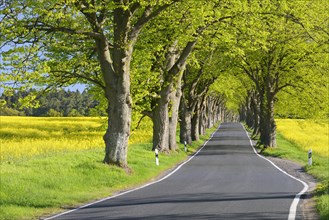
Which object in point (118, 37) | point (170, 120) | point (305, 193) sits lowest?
point (305, 193)

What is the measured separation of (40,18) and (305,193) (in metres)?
10.1

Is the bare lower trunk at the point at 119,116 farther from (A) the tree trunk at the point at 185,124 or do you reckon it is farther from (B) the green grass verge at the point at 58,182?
(A) the tree trunk at the point at 185,124

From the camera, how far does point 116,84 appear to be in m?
20.4

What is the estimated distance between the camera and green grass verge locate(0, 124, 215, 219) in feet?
43.8

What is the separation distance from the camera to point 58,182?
1655 cm

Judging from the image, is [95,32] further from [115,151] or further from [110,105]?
[115,151]

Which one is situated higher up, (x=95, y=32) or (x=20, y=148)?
(x=95, y=32)

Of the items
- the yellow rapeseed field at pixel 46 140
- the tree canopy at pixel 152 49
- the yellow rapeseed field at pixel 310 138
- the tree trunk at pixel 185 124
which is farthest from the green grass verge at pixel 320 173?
the yellow rapeseed field at pixel 46 140

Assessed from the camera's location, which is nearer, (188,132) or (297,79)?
(297,79)

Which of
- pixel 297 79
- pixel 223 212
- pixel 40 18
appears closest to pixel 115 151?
pixel 40 18

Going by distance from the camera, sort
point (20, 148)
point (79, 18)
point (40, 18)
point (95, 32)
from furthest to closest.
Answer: point (20, 148) < point (79, 18) < point (95, 32) < point (40, 18)

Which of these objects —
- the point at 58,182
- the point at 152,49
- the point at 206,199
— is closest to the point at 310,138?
the point at 152,49

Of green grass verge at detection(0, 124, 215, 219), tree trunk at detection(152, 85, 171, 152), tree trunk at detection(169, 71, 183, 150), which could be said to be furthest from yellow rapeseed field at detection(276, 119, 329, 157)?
green grass verge at detection(0, 124, 215, 219)

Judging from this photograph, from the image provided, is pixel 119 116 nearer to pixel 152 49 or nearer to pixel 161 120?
pixel 152 49
